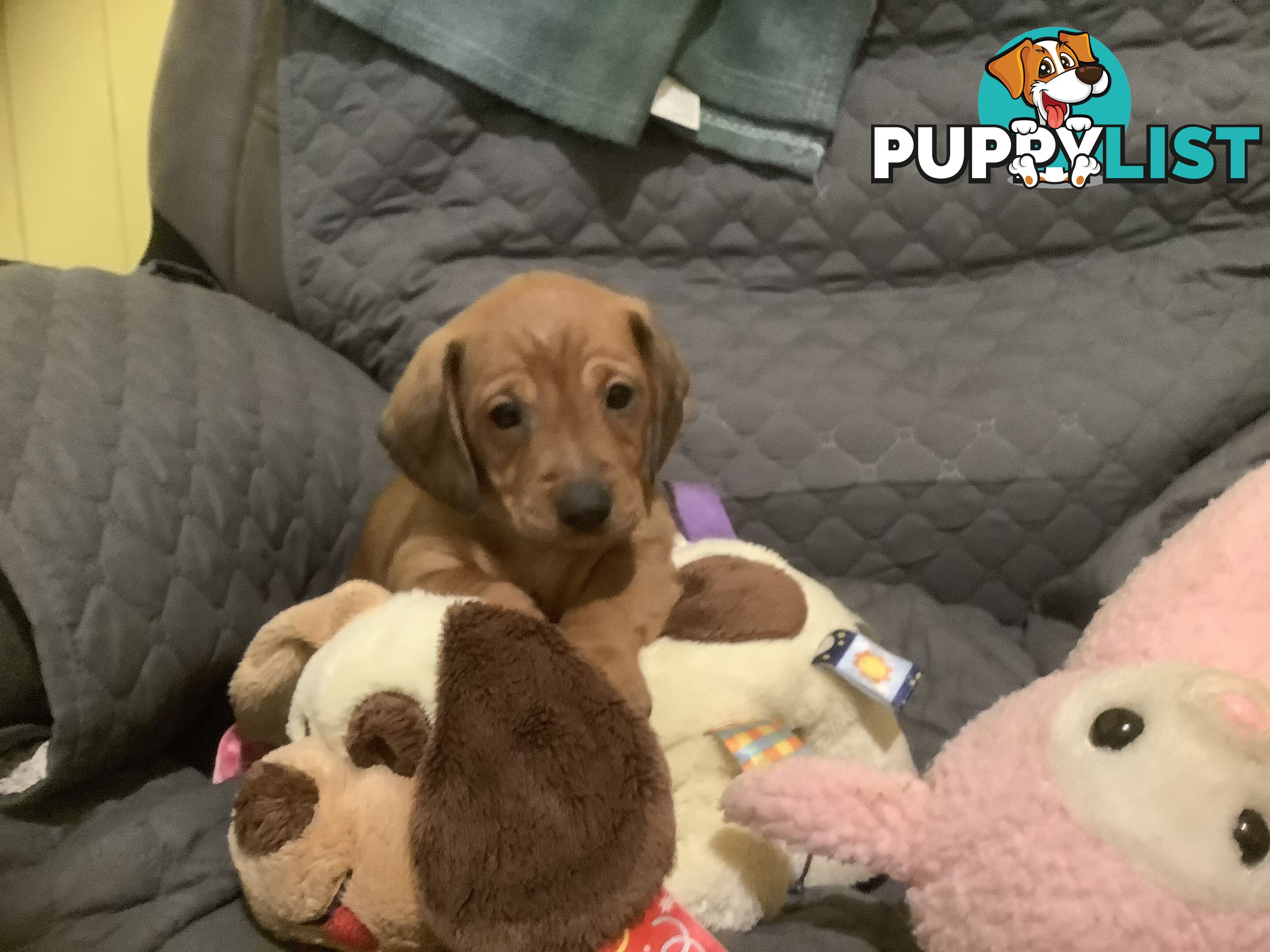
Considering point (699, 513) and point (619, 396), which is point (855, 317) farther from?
point (619, 396)

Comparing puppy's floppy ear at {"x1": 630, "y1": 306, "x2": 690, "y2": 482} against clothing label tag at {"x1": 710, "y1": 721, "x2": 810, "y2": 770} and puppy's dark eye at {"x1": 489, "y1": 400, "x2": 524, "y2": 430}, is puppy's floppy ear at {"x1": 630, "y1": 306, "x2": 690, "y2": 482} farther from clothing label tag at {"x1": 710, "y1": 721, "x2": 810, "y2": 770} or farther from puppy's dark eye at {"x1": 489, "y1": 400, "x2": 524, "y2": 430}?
clothing label tag at {"x1": 710, "y1": 721, "x2": 810, "y2": 770}

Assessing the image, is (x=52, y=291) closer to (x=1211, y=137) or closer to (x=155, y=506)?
(x=155, y=506)

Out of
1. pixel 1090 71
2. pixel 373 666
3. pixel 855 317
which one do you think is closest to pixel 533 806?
pixel 373 666

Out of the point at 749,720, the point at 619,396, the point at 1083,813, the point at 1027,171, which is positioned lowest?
the point at 749,720

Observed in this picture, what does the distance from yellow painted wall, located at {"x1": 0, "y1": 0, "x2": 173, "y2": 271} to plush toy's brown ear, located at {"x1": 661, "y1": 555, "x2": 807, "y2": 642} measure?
1468 mm

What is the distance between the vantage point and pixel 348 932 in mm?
727

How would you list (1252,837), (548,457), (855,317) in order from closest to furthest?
(1252,837)
(548,457)
(855,317)

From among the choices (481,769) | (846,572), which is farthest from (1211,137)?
(481,769)

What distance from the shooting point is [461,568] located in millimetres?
1017

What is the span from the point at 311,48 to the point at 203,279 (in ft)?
1.25

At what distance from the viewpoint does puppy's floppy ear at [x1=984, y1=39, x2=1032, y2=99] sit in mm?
1323

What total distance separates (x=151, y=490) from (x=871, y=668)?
2.33 ft

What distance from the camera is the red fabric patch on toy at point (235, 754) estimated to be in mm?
961

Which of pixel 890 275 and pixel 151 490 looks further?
pixel 890 275
